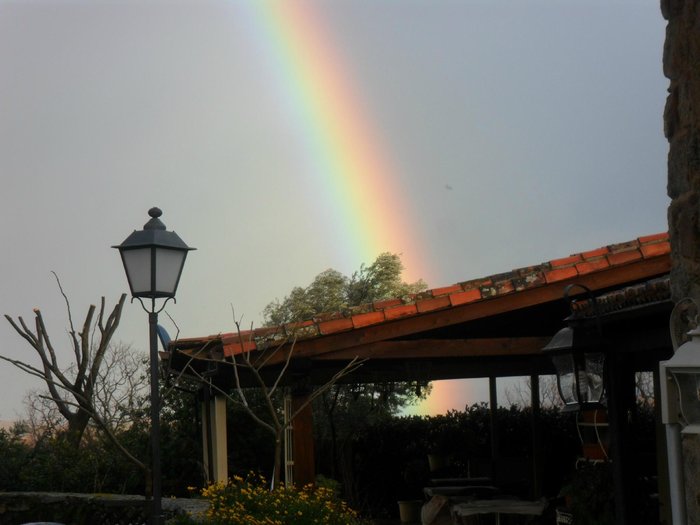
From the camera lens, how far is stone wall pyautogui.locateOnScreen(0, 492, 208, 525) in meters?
8.37

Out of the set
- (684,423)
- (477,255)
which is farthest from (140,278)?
(477,255)

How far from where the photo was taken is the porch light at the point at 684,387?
243cm

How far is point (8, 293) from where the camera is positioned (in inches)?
702

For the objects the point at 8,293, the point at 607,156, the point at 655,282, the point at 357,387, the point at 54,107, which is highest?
the point at 54,107

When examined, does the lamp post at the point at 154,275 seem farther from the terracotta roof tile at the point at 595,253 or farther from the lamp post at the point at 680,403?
the lamp post at the point at 680,403

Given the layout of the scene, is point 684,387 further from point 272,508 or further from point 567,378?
point 272,508

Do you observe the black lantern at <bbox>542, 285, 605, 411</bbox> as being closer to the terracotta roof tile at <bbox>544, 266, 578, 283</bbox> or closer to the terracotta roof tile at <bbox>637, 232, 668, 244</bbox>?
the terracotta roof tile at <bbox>544, 266, 578, 283</bbox>

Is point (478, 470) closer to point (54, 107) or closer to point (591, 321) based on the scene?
point (591, 321)

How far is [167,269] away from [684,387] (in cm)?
453

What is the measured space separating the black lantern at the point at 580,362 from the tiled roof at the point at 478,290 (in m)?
2.62

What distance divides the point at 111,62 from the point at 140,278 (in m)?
10.7

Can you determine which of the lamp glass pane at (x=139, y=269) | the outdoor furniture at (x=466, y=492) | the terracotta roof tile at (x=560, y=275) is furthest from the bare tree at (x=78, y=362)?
the terracotta roof tile at (x=560, y=275)

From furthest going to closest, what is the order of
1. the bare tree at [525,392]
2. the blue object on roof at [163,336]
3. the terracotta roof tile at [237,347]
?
the bare tree at [525,392] → the blue object on roof at [163,336] → the terracotta roof tile at [237,347]

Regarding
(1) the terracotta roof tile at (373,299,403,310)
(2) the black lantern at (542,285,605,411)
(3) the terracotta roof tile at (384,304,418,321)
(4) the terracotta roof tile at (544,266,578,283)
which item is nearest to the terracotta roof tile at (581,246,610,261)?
(4) the terracotta roof tile at (544,266,578,283)
